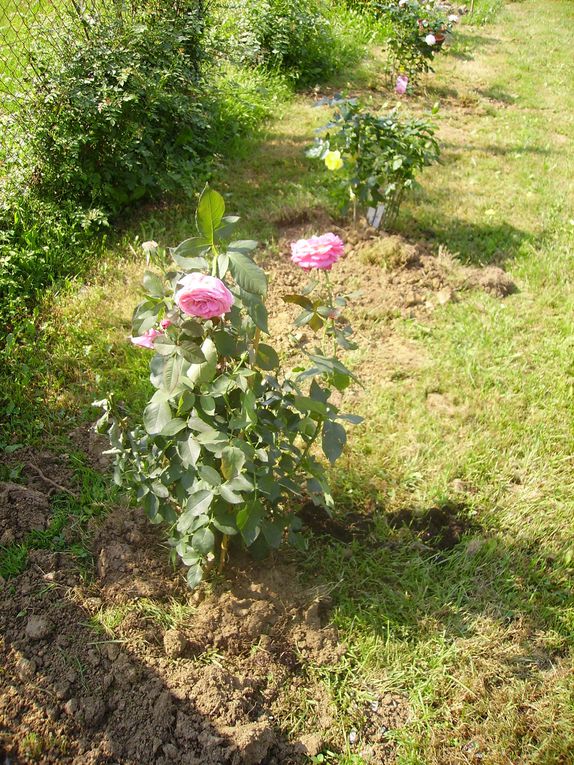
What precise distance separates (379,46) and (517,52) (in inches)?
94.1

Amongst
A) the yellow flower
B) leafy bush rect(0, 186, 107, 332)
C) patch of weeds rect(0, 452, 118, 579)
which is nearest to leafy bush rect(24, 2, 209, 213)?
leafy bush rect(0, 186, 107, 332)

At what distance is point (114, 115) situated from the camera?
386 cm

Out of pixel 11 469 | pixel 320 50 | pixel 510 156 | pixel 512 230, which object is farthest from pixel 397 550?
pixel 320 50

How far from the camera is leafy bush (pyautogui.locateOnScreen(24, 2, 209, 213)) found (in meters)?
3.85

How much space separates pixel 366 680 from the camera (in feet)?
6.66

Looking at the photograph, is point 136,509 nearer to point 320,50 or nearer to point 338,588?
point 338,588

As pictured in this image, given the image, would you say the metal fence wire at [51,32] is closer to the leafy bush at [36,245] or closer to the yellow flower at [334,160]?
the leafy bush at [36,245]

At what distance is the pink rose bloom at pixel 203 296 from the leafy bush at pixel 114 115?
2844 mm

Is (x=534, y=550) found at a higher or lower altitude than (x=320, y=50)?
lower

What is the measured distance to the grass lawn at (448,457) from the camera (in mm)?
1998

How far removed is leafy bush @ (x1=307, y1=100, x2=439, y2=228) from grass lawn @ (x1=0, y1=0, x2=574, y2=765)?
48 centimetres

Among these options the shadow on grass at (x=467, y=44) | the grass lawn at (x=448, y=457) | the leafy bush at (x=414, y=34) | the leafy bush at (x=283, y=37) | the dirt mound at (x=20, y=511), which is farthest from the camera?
the shadow on grass at (x=467, y=44)

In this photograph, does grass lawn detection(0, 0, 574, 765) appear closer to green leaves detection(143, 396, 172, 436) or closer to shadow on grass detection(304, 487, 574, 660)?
shadow on grass detection(304, 487, 574, 660)

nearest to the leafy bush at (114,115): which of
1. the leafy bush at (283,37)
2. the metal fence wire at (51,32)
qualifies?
the metal fence wire at (51,32)
